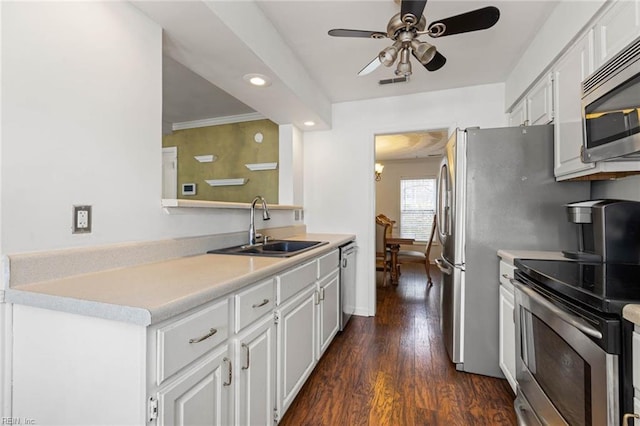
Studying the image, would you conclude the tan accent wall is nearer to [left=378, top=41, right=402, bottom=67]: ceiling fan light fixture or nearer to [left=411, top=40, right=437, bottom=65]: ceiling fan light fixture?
[left=378, top=41, right=402, bottom=67]: ceiling fan light fixture

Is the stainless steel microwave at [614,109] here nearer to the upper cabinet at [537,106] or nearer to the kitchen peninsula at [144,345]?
the upper cabinet at [537,106]

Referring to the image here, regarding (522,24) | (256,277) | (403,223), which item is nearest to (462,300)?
(256,277)

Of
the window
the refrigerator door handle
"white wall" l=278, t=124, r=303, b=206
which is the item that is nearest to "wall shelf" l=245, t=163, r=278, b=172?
"white wall" l=278, t=124, r=303, b=206

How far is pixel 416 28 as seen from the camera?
62.7 inches

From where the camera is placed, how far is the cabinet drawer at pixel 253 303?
115 cm

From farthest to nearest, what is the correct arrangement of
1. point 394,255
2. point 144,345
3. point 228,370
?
point 394,255, point 228,370, point 144,345

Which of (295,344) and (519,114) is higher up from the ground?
(519,114)

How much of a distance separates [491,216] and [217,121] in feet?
11.2

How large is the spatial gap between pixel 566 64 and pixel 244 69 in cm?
205

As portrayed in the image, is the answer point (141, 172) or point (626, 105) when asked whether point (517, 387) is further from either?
point (141, 172)

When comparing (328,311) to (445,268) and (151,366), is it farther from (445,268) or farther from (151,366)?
(151,366)

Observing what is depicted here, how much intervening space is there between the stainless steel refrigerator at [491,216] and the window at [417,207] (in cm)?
461

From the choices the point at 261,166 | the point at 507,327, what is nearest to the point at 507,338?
the point at 507,327

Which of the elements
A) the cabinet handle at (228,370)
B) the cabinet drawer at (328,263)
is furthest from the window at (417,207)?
the cabinet handle at (228,370)
